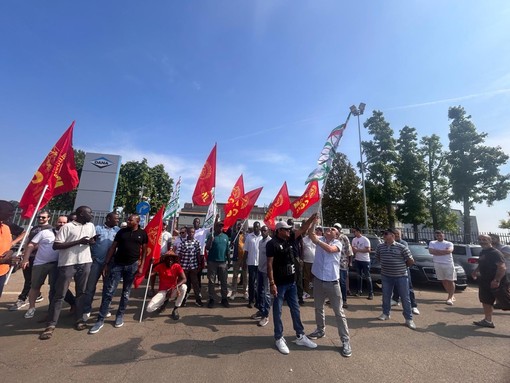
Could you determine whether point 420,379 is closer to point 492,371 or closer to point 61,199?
point 492,371

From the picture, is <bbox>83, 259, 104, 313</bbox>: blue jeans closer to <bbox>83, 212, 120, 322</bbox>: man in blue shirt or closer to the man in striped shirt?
<bbox>83, 212, 120, 322</bbox>: man in blue shirt

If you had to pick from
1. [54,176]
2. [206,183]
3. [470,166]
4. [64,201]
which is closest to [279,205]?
[206,183]

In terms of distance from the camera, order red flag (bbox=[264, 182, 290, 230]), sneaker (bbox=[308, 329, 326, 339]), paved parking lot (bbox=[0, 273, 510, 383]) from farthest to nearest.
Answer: red flag (bbox=[264, 182, 290, 230]), sneaker (bbox=[308, 329, 326, 339]), paved parking lot (bbox=[0, 273, 510, 383])

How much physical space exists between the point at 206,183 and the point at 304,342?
6.39 metres

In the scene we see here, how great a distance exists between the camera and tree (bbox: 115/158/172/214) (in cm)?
2945

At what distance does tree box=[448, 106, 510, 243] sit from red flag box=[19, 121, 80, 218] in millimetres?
26399

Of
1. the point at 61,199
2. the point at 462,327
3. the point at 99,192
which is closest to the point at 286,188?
the point at 462,327

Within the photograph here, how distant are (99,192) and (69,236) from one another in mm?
11332

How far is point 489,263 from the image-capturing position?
5.36 m

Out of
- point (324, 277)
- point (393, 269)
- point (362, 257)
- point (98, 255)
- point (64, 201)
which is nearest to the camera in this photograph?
point (324, 277)

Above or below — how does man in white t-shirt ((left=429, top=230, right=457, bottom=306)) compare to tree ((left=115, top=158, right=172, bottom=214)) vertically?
below

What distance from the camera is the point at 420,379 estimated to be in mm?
3270

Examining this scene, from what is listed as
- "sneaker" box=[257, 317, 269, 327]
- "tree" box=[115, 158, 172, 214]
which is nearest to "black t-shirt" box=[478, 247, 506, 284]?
"sneaker" box=[257, 317, 269, 327]

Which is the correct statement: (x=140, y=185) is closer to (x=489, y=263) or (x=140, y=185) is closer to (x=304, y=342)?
(x=304, y=342)
